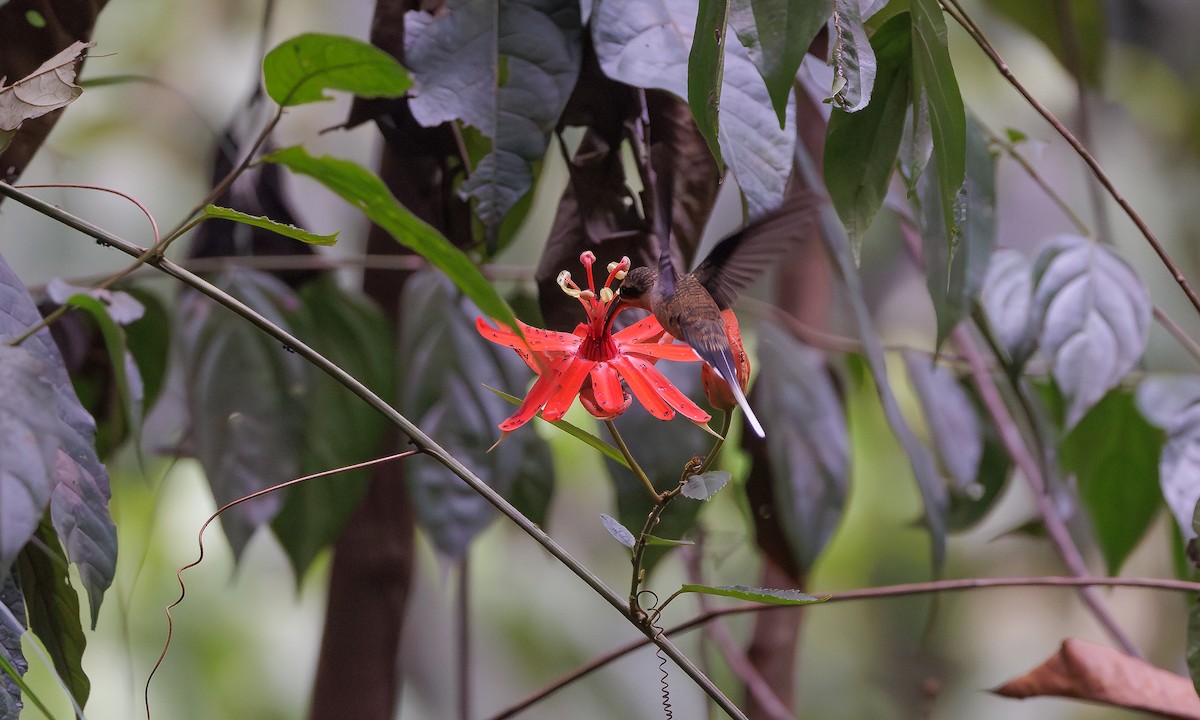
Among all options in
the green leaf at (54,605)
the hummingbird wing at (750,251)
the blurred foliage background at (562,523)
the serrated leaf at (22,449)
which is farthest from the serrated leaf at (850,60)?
the blurred foliage background at (562,523)

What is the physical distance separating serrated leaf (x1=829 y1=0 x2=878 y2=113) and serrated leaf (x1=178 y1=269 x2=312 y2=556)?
0.55m

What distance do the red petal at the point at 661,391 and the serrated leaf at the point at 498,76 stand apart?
111 millimetres

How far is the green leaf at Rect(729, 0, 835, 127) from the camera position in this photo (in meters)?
0.37

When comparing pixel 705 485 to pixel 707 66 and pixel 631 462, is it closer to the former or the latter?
pixel 631 462

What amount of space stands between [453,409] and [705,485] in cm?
50

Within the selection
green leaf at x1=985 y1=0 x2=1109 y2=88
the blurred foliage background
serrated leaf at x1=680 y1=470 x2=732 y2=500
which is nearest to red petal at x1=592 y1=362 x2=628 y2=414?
serrated leaf at x1=680 y1=470 x2=732 y2=500

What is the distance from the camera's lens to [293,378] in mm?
855

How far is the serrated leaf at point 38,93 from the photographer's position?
1.42ft

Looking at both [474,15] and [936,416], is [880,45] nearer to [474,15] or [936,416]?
[474,15]

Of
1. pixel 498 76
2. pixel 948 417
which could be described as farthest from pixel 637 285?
pixel 948 417

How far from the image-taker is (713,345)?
48 cm

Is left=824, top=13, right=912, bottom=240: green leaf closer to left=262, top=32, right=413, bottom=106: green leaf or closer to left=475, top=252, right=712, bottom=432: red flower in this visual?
left=475, top=252, right=712, bottom=432: red flower

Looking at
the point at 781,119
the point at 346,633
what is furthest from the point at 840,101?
the point at 346,633

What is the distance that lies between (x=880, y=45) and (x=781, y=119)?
174 mm
